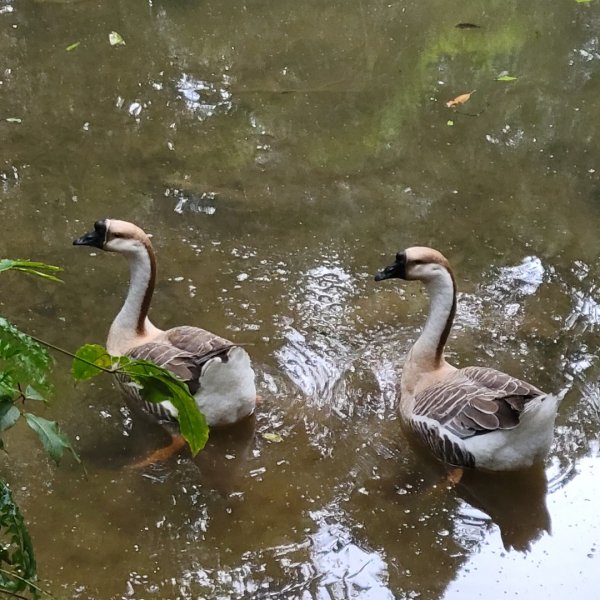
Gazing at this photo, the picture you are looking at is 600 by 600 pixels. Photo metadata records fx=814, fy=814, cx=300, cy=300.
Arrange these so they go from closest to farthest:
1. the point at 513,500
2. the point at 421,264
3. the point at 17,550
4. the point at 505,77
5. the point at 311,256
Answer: the point at 17,550 → the point at 513,500 → the point at 421,264 → the point at 311,256 → the point at 505,77

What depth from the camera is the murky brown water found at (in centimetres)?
385

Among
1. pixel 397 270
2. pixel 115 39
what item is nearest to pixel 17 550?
pixel 397 270

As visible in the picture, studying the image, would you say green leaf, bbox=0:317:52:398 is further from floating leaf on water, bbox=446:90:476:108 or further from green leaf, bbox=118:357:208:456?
floating leaf on water, bbox=446:90:476:108

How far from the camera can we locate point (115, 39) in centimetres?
846

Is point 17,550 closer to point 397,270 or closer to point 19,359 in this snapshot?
point 19,359

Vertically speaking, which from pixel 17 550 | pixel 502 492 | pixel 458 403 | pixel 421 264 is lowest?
pixel 502 492

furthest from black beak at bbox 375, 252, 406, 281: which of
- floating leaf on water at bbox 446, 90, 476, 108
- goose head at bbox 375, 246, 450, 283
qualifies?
floating leaf on water at bbox 446, 90, 476, 108

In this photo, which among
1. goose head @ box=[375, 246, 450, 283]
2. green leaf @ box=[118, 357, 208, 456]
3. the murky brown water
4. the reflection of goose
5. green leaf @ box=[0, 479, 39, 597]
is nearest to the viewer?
green leaf @ box=[118, 357, 208, 456]

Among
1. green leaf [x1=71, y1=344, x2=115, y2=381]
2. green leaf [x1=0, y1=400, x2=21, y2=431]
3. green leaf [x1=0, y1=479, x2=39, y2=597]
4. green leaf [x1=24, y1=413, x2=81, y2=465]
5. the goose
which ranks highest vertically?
green leaf [x1=71, y1=344, x2=115, y2=381]

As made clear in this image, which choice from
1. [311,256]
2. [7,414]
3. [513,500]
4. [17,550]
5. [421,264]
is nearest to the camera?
[7,414]

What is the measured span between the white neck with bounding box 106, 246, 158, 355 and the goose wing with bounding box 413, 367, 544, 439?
1636 millimetres

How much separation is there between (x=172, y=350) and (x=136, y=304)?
45 centimetres

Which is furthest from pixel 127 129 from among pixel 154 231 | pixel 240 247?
pixel 240 247

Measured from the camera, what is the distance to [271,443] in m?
4.39
